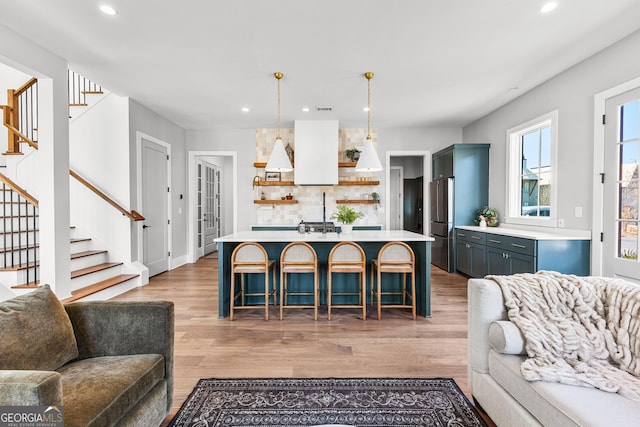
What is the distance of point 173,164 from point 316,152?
2.76 meters

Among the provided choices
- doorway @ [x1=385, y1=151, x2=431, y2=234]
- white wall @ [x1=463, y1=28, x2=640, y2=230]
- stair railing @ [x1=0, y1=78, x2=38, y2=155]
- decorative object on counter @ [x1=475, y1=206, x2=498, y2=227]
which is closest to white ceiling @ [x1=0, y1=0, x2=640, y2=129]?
white wall @ [x1=463, y1=28, x2=640, y2=230]

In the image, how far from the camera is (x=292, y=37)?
293cm

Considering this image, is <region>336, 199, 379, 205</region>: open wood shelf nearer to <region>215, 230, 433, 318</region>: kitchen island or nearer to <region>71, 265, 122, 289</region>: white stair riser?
<region>215, 230, 433, 318</region>: kitchen island

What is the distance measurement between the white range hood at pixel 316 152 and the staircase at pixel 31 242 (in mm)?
2747

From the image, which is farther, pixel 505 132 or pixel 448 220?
pixel 448 220

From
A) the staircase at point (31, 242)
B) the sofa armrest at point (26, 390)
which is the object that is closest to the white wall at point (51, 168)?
the staircase at point (31, 242)

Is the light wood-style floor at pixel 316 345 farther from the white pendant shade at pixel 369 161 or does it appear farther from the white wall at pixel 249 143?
the white wall at pixel 249 143

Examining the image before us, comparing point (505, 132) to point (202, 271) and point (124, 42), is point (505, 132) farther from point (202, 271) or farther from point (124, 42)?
point (202, 271)

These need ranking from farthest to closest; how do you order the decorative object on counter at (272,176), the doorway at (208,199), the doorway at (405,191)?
the doorway at (405,191) → the doorway at (208,199) → the decorative object on counter at (272,176)

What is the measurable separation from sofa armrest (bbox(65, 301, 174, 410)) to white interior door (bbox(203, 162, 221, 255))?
5.79m

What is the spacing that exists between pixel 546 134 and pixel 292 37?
11.6ft

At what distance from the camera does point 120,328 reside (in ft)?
5.18

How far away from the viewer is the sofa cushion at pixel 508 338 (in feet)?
4.92

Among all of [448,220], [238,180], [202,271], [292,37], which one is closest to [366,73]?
[292,37]
